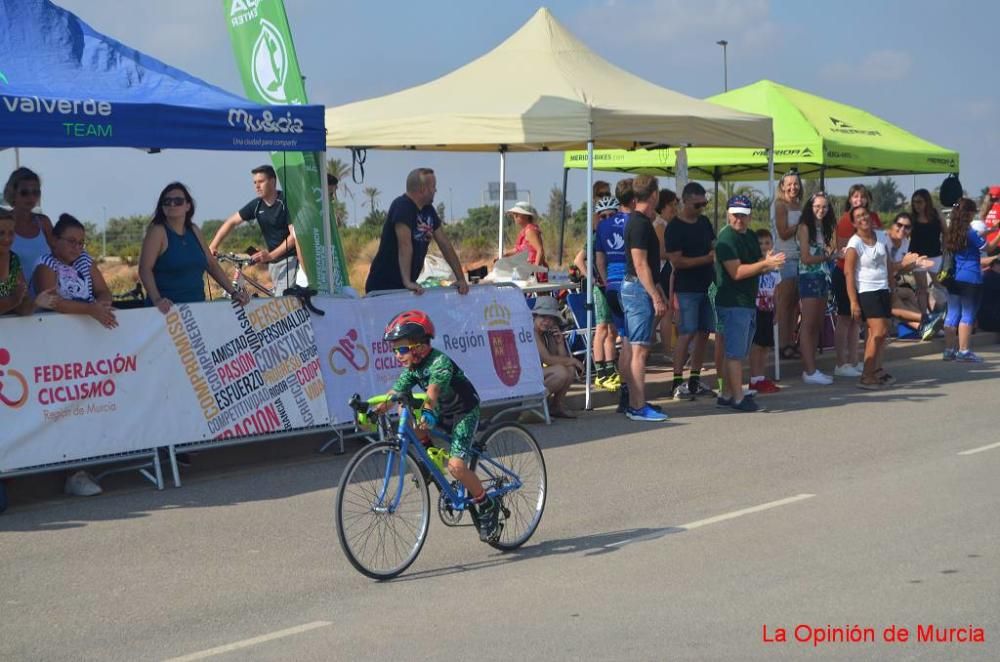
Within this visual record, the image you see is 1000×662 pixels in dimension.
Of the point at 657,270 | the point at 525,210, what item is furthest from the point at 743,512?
the point at 525,210

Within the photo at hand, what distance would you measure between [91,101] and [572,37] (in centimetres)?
724

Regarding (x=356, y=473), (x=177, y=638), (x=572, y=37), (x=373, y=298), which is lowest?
(x=177, y=638)

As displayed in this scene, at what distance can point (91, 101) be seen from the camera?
10.0 metres

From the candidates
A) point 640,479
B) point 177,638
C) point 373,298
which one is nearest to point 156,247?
point 373,298

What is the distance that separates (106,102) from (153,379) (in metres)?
2.12

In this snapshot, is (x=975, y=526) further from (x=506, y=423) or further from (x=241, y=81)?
(x=241, y=81)

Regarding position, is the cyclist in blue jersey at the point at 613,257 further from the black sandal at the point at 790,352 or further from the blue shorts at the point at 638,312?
the black sandal at the point at 790,352

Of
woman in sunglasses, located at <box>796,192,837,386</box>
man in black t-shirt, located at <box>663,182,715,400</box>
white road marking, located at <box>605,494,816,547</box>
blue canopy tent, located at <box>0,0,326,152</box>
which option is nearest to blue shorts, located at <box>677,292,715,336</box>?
man in black t-shirt, located at <box>663,182,715,400</box>

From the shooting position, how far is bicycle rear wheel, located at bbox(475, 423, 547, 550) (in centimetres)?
788

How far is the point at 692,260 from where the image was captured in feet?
44.2

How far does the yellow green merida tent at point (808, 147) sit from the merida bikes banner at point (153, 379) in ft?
30.7

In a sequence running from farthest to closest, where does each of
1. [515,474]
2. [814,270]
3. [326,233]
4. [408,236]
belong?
1. [814,270]
2. [326,233]
3. [408,236]
4. [515,474]

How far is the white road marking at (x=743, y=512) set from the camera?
8375 millimetres

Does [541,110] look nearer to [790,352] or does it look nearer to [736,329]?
[736,329]
